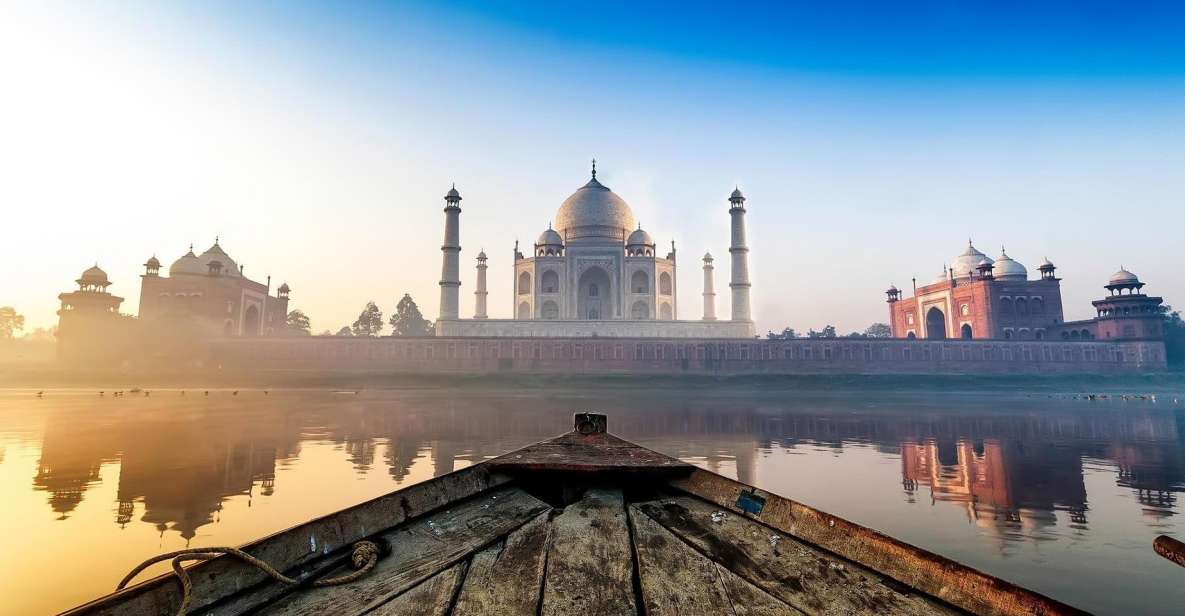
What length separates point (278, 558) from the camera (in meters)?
2.32

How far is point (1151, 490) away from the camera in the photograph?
7.05m

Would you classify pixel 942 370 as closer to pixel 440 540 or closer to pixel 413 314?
pixel 440 540

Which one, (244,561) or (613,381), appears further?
(613,381)

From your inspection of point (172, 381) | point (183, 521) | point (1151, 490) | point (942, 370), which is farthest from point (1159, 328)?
point (172, 381)

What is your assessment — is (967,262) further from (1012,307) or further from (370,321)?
(370,321)

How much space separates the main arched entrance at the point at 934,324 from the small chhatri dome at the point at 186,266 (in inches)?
2122

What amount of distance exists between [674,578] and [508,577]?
702mm

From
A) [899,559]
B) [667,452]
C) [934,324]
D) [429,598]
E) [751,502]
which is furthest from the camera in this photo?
[934,324]

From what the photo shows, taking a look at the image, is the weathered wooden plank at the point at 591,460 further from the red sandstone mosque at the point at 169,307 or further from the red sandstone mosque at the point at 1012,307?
the red sandstone mosque at the point at 1012,307

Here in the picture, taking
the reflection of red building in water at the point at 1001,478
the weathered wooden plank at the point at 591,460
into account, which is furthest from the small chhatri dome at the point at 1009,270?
the weathered wooden plank at the point at 591,460

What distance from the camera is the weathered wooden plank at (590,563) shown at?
2.03m

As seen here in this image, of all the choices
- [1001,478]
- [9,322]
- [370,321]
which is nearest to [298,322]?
[370,321]

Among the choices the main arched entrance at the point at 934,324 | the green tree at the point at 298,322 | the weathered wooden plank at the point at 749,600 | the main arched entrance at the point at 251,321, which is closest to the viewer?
the weathered wooden plank at the point at 749,600

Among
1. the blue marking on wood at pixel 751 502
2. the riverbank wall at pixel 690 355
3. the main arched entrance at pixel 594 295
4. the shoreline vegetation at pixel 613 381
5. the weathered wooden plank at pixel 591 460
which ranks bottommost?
the shoreline vegetation at pixel 613 381
